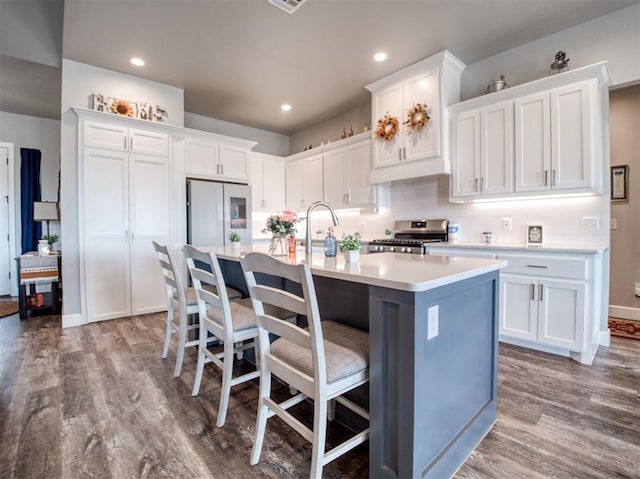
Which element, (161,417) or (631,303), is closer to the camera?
(161,417)

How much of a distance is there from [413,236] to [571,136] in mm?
1831

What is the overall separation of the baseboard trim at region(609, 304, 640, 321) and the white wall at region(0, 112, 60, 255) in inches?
312

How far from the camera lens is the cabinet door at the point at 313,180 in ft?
16.7

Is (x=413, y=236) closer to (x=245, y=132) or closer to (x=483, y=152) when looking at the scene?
(x=483, y=152)

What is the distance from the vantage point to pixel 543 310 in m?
2.63

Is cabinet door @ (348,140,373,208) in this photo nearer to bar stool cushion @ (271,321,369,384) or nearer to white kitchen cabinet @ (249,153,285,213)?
white kitchen cabinet @ (249,153,285,213)

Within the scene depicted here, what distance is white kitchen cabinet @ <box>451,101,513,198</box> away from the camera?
303cm

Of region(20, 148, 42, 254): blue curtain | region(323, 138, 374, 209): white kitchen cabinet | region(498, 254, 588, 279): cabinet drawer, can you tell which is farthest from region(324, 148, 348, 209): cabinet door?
region(20, 148, 42, 254): blue curtain

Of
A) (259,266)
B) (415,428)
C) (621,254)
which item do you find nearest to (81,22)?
(259,266)

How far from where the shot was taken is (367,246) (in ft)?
13.3

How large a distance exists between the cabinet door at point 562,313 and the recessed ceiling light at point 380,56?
262 centimetres

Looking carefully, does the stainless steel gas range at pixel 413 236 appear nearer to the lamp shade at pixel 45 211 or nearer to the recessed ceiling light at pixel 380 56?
the recessed ceiling light at pixel 380 56

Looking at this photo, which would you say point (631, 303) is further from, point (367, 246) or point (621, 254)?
point (367, 246)

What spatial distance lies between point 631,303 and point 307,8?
4.65m
